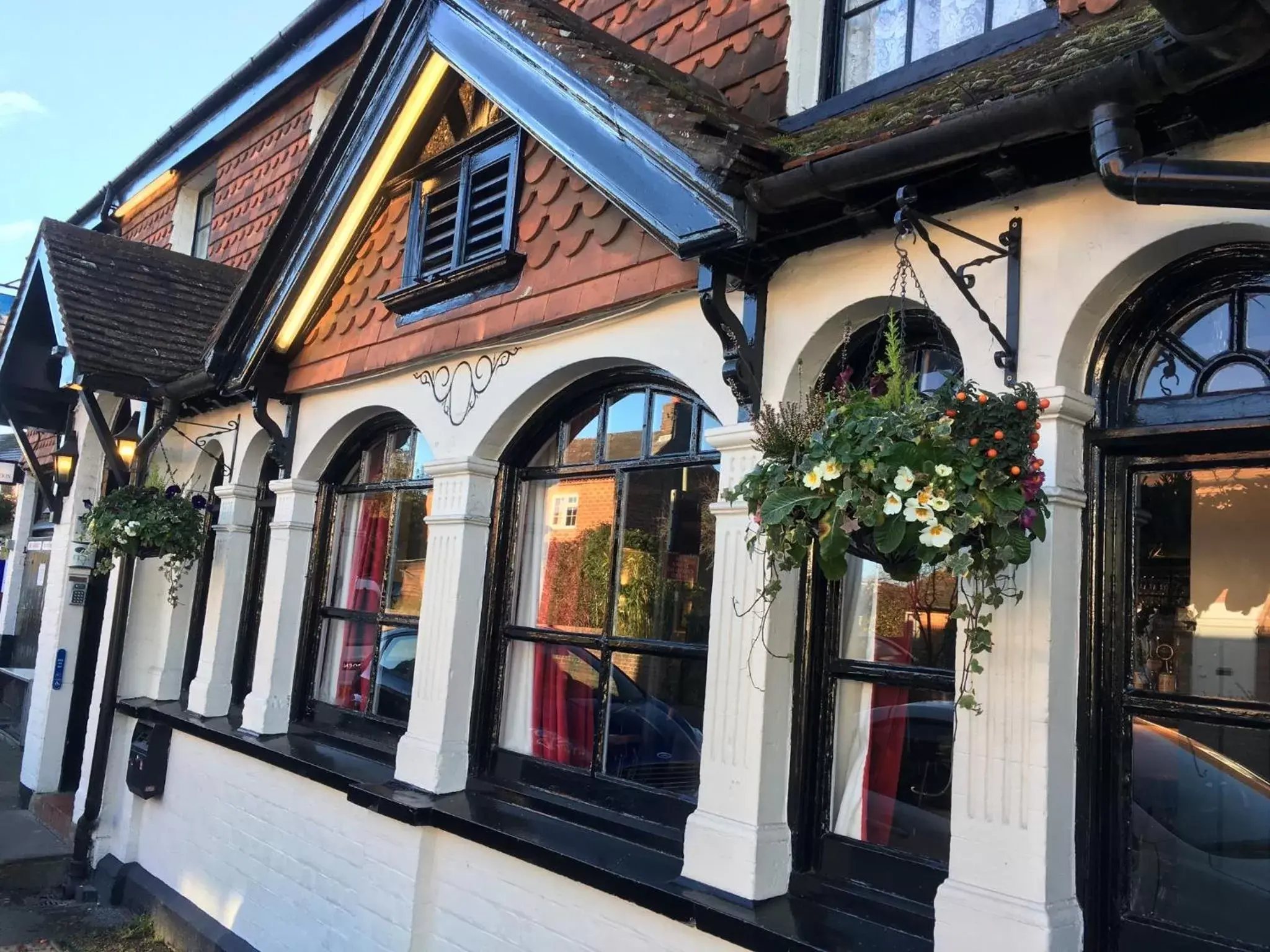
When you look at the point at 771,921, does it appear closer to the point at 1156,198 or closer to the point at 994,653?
the point at 994,653

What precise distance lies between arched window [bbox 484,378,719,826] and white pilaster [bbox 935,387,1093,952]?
1.38m

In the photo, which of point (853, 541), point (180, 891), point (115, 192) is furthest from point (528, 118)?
point (115, 192)

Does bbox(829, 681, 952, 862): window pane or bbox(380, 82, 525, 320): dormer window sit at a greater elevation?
bbox(380, 82, 525, 320): dormer window

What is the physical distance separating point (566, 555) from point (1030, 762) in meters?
2.64

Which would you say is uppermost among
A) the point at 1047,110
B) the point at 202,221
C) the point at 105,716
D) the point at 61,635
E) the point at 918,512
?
the point at 202,221

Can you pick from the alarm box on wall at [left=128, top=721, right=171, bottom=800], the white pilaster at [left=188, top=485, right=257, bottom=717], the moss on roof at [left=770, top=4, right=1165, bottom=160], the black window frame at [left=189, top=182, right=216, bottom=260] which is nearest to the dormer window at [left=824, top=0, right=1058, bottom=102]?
the moss on roof at [left=770, top=4, right=1165, bottom=160]

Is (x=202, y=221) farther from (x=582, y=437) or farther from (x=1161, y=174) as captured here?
(x=1161, y=174)

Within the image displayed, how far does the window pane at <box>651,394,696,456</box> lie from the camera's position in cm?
446

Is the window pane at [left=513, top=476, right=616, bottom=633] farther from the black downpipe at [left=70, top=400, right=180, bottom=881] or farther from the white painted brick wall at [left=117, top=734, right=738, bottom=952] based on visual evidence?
the black downpipe at [left=70, top=400, right=180, bottom=881]

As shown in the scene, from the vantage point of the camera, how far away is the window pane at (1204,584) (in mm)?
2730

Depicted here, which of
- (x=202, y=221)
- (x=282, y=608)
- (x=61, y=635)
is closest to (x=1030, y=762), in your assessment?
(x=282, y=608)

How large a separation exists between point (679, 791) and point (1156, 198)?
2.85m

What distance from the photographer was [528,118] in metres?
4.50

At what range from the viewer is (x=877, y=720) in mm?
3547
